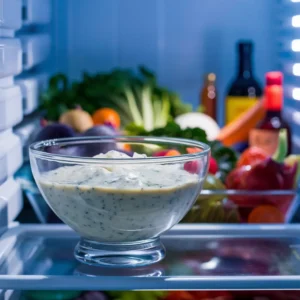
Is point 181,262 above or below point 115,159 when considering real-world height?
below

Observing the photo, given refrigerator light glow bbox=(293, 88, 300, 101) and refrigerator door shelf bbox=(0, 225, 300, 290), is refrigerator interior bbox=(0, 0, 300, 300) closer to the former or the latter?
refrigerator light glow bbox=(293, 88, 300, 101)

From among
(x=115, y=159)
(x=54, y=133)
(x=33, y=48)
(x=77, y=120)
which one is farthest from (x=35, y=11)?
(x=115, y=159)

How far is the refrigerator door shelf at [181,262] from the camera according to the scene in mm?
809

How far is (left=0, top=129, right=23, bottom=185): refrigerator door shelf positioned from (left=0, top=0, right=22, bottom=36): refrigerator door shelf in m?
0.15

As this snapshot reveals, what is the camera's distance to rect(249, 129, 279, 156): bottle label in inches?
61.4

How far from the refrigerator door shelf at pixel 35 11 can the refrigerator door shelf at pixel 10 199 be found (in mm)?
434

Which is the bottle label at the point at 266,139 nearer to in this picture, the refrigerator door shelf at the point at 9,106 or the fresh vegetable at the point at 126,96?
the fresh vegetable at the point at 126,96

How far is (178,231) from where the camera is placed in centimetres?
105

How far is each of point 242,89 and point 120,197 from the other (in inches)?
40.7

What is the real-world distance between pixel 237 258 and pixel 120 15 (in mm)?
1109

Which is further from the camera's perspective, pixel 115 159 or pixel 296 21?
pixel 296 21

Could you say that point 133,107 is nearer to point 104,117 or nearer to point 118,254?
point 104,117

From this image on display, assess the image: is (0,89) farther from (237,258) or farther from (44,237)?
(237,258)

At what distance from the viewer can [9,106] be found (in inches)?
43.7
